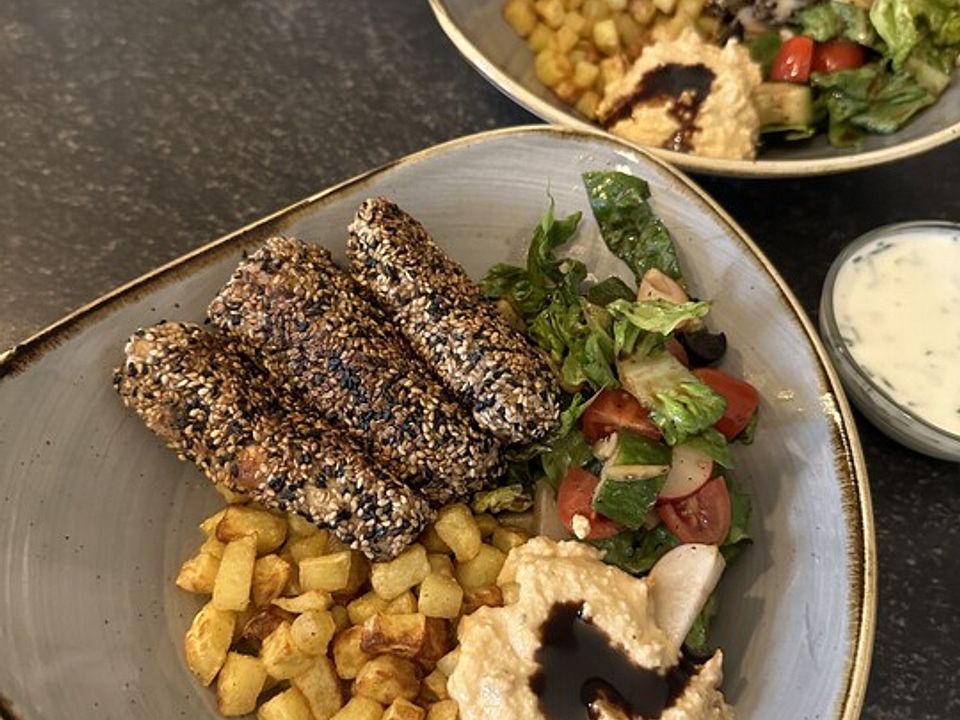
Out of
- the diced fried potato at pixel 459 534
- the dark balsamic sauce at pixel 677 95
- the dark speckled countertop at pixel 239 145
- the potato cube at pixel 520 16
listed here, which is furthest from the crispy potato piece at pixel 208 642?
the potato cube at pixel 520 16

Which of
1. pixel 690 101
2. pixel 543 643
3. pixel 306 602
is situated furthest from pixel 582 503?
pixel 690 101

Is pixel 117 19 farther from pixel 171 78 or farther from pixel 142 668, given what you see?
pixel 142 668

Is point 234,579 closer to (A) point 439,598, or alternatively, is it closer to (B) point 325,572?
(B) point 325,572

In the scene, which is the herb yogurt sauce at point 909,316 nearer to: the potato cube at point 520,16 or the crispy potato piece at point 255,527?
the potato cube at point 520,16

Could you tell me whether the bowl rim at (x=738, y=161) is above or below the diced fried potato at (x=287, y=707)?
above

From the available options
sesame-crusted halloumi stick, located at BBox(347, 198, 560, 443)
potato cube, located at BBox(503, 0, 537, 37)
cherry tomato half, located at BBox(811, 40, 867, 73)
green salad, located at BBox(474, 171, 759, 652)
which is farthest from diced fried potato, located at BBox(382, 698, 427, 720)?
cherry tomato half, located at BBox(811, 40, 867, 73)

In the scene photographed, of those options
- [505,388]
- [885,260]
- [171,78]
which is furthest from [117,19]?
[885,260]

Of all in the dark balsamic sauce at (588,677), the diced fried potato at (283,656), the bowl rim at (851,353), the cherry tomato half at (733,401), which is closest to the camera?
the dark balsamic sauce at (588,677)
